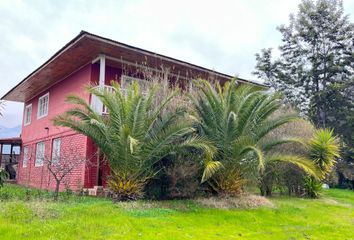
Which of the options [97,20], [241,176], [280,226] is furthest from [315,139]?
[97,20]

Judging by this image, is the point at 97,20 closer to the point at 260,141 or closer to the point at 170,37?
the point at 170,37

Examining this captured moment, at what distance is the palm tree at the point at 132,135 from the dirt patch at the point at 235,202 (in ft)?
5.16

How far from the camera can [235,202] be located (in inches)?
415

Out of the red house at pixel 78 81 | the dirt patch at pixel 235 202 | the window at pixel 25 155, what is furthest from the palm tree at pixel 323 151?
the window at pixel 25 155

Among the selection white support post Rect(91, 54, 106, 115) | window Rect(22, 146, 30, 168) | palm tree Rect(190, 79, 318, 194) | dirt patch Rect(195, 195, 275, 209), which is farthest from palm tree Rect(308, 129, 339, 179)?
window Rect(22, 146, 30, 168)

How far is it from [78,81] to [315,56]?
2103 centimetres

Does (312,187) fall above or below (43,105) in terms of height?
below

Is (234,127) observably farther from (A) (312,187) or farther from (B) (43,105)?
(B) (43,105)

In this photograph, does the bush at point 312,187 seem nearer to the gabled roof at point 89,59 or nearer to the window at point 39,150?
the gabled roof at point 89,59

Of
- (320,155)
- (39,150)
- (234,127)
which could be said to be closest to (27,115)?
(39,150)

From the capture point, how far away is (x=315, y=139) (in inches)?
577

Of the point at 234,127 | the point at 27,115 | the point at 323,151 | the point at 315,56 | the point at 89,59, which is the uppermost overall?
the point at 315,56

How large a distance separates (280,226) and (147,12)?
39.7 ft

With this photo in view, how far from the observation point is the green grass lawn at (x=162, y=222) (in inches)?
261
